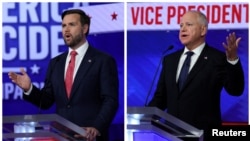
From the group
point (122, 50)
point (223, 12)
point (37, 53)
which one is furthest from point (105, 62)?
point (223, 12)

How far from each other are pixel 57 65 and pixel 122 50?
0.55 m

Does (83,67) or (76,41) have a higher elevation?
(76,41)

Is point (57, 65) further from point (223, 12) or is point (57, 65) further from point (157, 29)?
point (223, 12)

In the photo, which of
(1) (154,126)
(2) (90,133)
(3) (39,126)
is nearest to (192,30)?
(1) (154,126)

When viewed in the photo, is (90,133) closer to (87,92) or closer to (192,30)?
(87,92)

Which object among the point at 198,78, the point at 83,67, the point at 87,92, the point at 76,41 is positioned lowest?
the point at 87,92

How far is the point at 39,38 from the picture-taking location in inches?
239

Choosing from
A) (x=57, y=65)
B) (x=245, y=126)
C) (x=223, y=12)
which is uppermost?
(x=223, y=12)

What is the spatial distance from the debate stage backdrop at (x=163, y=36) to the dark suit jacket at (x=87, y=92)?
0.55ft

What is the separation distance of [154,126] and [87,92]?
0.63 metres

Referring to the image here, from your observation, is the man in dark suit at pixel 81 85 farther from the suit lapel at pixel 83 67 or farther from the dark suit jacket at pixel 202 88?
the dark suit jacket at pixel 202 88

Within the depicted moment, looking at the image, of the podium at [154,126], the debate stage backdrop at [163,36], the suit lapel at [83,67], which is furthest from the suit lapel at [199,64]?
the suit lapel at [83,67]

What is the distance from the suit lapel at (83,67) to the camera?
6.05 metres

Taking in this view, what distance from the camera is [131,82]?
6.08 meters
